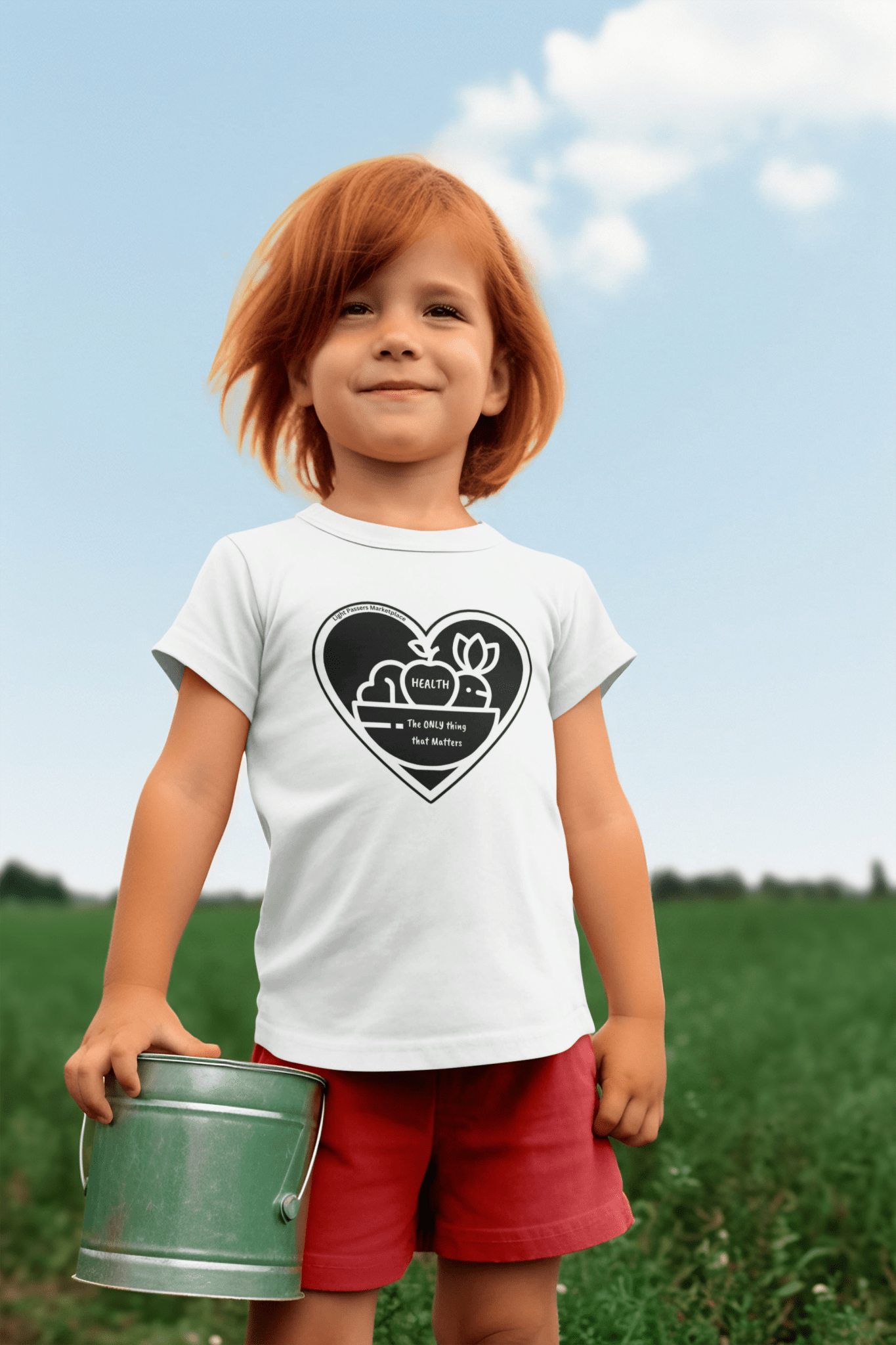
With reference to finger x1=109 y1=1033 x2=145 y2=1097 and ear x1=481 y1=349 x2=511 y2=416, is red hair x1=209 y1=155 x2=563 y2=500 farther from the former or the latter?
finger x1=109 y1=1033 x2=145 y2=1097

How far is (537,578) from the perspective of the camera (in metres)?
2.19

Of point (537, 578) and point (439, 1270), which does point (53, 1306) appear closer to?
point (439, 1270)

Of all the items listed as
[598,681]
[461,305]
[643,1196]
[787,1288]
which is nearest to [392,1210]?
[598,681]

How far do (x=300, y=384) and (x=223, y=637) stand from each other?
0.53 metres

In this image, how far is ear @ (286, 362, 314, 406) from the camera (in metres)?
2.24

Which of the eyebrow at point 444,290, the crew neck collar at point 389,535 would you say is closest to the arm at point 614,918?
the crew neck collar at point 389,535

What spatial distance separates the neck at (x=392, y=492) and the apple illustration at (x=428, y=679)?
0.82 ft

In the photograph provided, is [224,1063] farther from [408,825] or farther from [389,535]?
[389,535]

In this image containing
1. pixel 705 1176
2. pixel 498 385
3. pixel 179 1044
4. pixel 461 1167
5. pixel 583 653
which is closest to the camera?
pixel 179 1044

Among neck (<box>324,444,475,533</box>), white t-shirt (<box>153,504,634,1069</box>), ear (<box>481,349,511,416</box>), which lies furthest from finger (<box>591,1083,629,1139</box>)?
ear (<box>481,349,511,416</box>)

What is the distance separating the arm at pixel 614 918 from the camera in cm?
205

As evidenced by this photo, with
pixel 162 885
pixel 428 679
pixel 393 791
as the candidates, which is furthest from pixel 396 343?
pixel 162 885

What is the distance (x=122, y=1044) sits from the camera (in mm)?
1769

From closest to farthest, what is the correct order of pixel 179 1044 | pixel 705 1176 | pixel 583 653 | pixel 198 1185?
1. pixel 198 1185
2. pixel 179 1044
3. pixel 583 653
4. pixel 705 1176
